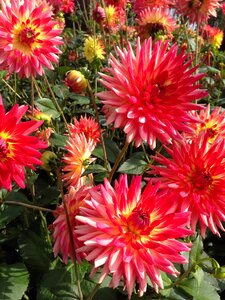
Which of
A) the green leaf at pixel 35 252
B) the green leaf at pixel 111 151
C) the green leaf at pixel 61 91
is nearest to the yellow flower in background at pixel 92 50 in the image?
the green leaf at pixel 61 91

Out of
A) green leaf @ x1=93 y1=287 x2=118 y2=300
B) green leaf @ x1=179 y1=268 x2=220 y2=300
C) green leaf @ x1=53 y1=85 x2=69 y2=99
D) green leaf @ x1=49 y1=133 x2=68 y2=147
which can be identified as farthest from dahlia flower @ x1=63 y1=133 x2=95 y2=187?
green leaf @ x1=53 y1=85 x2=69 y2=99

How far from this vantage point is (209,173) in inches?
51.1

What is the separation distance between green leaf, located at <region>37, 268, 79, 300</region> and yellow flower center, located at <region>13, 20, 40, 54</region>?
87 cm

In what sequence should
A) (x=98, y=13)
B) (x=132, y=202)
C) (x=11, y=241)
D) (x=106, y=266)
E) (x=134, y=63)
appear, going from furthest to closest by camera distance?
(x=98, y=13) < (x=11, y=241) < (x=134, y=63) < (x=132, y=202) < (x=106, y=266)

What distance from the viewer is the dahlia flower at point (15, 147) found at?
3.96 feet

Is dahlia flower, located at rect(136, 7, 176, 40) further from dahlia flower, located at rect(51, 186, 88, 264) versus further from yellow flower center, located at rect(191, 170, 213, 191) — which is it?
Answer: dahlia flower, located at rect(51, 186, 88, 264)

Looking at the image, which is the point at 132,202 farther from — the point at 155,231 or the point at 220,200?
the point at 220,200

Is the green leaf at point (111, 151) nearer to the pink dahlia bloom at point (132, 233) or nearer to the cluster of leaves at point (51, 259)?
the cluster of leaves at point (51, 259)

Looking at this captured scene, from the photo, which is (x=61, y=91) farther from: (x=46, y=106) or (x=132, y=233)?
(x=132, y=233)

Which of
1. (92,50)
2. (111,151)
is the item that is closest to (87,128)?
(111,151)

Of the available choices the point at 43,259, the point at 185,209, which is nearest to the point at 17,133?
the point at 185,209

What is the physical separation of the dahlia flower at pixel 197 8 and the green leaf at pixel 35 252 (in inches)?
59.9

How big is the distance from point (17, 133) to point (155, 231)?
48cm

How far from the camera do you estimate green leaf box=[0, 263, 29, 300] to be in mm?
1472
